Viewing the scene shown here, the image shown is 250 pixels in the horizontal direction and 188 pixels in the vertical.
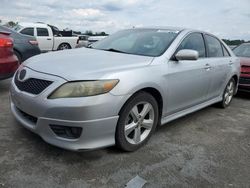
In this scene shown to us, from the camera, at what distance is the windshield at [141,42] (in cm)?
396

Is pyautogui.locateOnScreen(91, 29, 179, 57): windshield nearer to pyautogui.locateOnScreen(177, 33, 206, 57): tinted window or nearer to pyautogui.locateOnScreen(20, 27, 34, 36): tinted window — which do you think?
pyautogui.locateOnScreen(177, 33, 206, 57): tinted window

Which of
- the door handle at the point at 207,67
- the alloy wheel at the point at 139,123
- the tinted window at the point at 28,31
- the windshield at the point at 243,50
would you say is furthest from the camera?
the tinted window at the point at 28,31

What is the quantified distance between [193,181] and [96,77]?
54.5 inches

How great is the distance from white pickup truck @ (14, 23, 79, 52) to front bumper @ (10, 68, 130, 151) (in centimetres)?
1152

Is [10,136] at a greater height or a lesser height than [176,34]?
lesser

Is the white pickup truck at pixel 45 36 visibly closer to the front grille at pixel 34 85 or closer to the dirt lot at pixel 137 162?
the dirt lot at pixel 137 162

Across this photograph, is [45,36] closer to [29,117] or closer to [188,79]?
[188,79]

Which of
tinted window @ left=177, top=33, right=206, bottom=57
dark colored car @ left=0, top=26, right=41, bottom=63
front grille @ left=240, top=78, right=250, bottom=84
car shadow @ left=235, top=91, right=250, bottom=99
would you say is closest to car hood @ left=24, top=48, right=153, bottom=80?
tinted window @ left=177, top=33, right=206, bottom=57

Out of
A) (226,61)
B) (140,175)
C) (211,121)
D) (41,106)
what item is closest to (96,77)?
(41,106)

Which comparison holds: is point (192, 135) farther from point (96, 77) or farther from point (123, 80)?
point (96, 77)

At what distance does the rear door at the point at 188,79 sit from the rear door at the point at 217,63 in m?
0.19

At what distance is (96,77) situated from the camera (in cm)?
298

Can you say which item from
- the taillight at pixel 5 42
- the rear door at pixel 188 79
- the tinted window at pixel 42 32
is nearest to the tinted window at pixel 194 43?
the rear door at pixel 188 79

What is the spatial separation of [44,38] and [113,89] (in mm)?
12659
